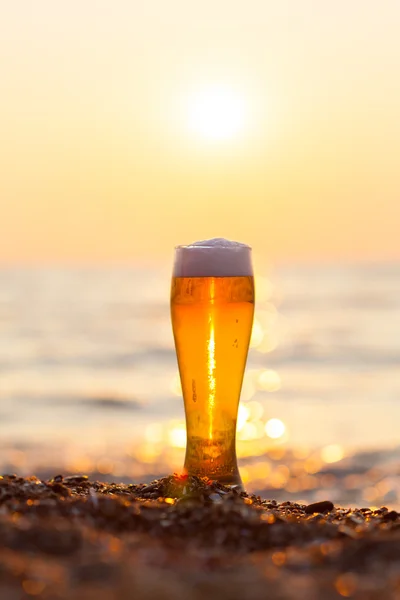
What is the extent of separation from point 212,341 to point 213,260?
0.37m

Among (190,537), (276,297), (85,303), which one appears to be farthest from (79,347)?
(276,297)

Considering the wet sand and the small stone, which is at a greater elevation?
the wet sand

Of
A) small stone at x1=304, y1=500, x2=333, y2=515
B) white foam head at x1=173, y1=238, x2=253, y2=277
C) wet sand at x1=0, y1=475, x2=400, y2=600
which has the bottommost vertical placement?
small stone at x1=304, y1=500, x2=333, y2=515

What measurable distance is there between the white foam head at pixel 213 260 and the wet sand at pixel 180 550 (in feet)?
3.73

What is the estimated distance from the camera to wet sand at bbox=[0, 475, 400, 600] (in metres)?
1.84

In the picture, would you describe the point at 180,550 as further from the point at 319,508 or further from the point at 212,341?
the point at 212,341

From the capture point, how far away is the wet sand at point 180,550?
1843 mm

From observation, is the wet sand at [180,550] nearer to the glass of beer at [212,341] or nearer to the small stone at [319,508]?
the small stone at [319,508]

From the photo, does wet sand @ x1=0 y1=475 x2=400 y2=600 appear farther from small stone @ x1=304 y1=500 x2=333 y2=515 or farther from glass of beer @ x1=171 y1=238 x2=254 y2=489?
glass of beer @ x1=171 y1=238 x2=254 y2=489

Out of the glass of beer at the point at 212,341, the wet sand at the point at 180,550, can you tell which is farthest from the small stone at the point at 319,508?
the glass of beer at the point at 212,341

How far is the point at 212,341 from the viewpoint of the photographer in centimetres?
414

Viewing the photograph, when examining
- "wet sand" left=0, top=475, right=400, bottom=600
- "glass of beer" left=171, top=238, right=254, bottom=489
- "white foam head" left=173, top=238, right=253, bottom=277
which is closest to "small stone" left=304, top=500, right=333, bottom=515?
"wet sand" left=0, top=475, right=400, bottom=600

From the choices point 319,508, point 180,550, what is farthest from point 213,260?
point 180,550

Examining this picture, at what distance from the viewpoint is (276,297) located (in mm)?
50812
